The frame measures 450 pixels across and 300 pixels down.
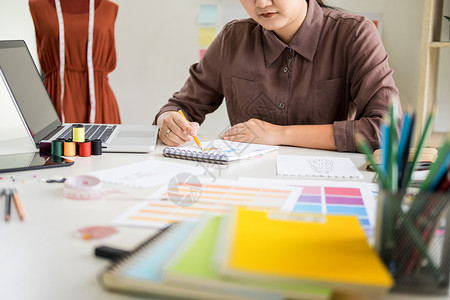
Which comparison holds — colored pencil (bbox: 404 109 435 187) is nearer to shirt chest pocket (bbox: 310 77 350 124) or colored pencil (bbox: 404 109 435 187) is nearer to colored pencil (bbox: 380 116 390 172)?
colored pencil (bbox: 380 116 390 172)

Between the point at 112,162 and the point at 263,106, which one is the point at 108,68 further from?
the point at 112,162

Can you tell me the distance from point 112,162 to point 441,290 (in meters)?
0.80

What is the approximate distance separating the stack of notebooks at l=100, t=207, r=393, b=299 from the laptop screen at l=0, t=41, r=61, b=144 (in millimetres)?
779

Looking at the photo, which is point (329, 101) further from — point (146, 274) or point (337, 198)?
point (146, 274)

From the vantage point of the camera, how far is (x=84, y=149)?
1.19 metres

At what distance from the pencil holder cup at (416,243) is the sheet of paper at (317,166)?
0.52m

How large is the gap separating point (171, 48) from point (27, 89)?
1500mm

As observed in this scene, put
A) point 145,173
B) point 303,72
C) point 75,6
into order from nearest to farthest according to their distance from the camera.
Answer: point 145,173
point 303,72
point 75,6

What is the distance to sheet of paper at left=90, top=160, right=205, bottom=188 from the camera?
3.08 ft

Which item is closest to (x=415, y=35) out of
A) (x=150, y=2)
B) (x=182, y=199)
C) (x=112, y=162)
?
(x=150, y=2)

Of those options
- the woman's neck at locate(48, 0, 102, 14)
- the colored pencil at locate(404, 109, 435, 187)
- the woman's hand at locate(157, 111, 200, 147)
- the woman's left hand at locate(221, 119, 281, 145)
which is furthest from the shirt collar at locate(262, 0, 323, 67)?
the colored pencil at locate(404, 109, 435, 187)

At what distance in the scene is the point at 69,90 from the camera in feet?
6.51

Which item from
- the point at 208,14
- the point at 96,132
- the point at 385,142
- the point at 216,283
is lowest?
the point at 96,132

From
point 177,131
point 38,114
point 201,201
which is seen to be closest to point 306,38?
point 177,131
